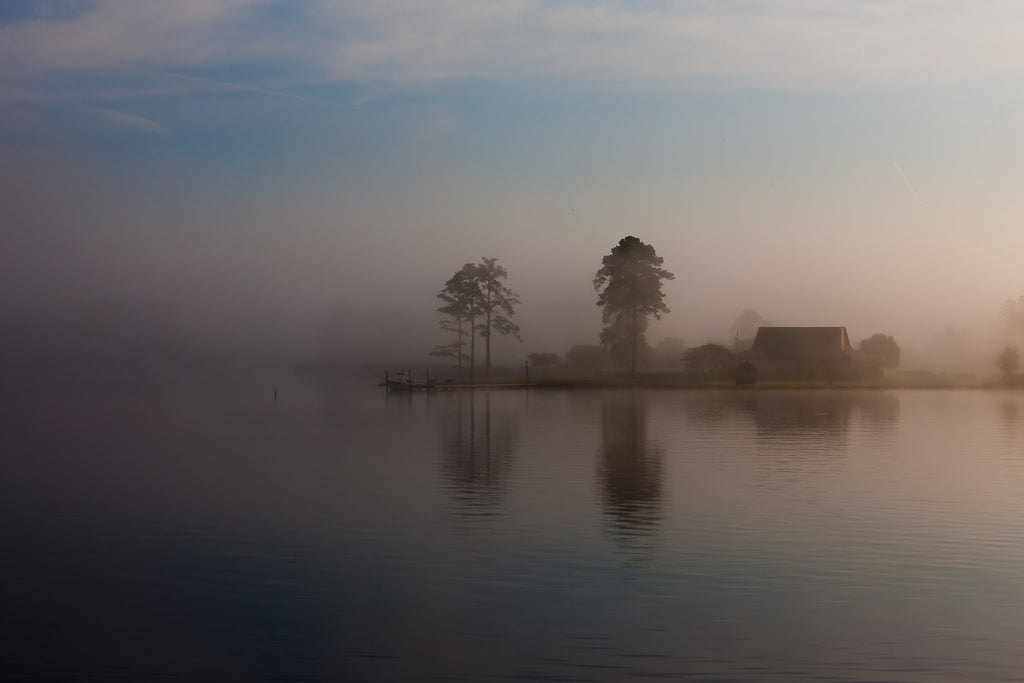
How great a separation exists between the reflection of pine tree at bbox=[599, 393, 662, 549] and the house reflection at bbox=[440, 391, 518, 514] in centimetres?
306

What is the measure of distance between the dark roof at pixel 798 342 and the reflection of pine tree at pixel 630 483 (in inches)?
2781

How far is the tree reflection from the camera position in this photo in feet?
69.5

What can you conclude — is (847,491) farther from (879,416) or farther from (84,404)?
(84,404)

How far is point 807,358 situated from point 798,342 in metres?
2.34

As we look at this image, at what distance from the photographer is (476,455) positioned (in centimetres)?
3681

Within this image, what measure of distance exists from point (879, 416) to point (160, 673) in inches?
2171

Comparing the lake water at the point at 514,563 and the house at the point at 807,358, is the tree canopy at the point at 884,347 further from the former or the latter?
the lake water at the point at 514,563

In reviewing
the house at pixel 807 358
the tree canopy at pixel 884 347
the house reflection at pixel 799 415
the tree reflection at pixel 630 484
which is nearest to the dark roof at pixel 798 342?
the house at pixel 807 358

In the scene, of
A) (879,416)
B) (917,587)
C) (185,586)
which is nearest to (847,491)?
(917,587)

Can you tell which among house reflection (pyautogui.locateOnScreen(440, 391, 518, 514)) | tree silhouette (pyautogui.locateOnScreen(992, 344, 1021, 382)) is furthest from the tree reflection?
tree silhouette (pyautogui.locateOnScreen(992, 344, 1021, 382))

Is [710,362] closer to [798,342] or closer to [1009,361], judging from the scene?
[798,342]

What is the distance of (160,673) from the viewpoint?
12.2m

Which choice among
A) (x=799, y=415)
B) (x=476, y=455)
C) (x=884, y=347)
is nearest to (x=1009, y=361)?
(x=884, y=347)

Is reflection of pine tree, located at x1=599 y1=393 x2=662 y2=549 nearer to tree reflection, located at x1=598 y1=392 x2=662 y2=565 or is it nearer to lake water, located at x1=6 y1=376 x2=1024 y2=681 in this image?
tree reflection, located at x1=598 y1=392 x2=662 y2=565
